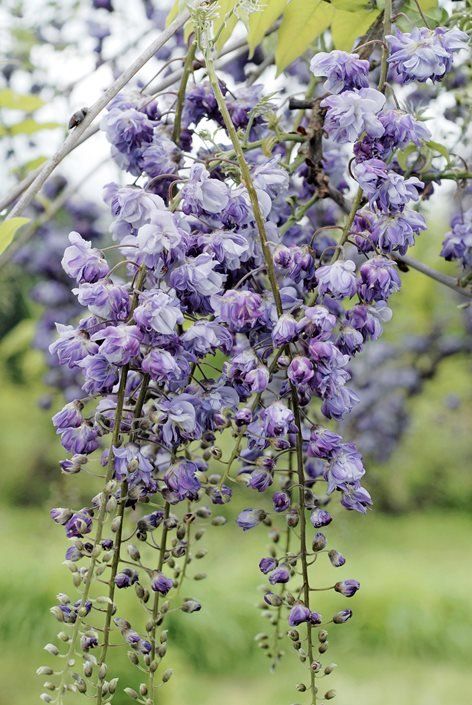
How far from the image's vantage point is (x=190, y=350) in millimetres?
468

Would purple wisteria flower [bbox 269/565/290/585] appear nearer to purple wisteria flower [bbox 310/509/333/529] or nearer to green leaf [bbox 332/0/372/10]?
purple wisteria flower [bbox 310/509/333/529]

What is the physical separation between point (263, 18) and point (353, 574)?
2.89m

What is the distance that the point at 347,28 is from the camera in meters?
0.63

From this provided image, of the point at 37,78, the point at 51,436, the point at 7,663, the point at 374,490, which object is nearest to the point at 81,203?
the point at 37,78

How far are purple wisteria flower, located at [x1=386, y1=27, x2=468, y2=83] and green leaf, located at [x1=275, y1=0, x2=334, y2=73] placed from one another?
0.42 feet

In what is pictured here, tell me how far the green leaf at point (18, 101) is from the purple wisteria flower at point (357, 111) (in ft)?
1.49

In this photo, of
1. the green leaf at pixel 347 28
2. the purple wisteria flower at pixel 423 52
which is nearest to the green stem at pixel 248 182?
the purple wisteria flower at pixel 423 52

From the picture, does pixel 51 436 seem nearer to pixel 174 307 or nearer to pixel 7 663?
pixel 7 663

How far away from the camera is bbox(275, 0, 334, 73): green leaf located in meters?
0.61

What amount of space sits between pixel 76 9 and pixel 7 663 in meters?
1.89

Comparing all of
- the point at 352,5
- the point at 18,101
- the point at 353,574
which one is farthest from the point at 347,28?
the point at 353,574

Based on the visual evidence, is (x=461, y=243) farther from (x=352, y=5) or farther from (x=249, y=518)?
(x=249, y=518)

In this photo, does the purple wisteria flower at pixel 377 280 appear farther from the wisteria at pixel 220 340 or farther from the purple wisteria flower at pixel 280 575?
the purple wisteria flower at pixel 280 575

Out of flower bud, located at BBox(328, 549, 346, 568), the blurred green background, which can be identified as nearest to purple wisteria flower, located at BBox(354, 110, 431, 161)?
flower bud, located at BBox(328, 549, 346, 568)
